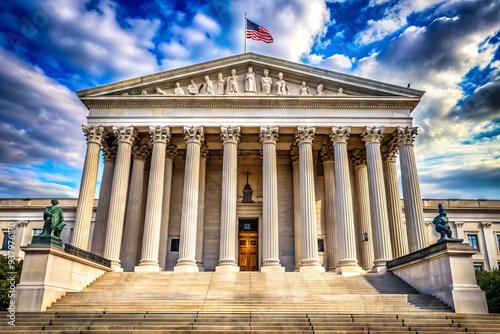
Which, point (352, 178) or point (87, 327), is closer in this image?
point (87, 327)

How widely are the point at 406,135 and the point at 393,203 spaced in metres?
4.91

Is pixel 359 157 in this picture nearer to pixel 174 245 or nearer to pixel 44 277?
pixel 174 245

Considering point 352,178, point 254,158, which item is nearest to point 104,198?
point 254,158

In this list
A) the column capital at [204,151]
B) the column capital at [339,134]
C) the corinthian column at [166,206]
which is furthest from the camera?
the column capital at [204,151]

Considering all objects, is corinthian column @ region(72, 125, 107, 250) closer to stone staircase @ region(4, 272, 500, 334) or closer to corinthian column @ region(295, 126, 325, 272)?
stone staircase @ region(4, 272, 500, 334)

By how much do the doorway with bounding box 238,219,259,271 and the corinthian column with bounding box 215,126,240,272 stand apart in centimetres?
558

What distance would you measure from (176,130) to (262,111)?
629cm

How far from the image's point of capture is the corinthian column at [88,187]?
25438 mm

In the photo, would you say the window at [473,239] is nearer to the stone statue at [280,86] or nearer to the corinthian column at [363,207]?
the corinthian column at [363,207]

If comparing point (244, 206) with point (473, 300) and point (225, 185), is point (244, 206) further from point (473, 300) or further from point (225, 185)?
point (473, 300)

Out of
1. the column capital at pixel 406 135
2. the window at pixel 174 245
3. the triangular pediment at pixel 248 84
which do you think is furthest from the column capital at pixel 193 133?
the column capital at pixel 406 135

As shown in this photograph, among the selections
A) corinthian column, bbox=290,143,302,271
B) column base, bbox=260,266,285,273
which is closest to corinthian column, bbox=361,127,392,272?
corinthian column, bbox=290,143,302,271

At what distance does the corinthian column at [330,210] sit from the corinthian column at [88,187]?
16852 mm

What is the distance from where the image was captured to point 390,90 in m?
28.3
